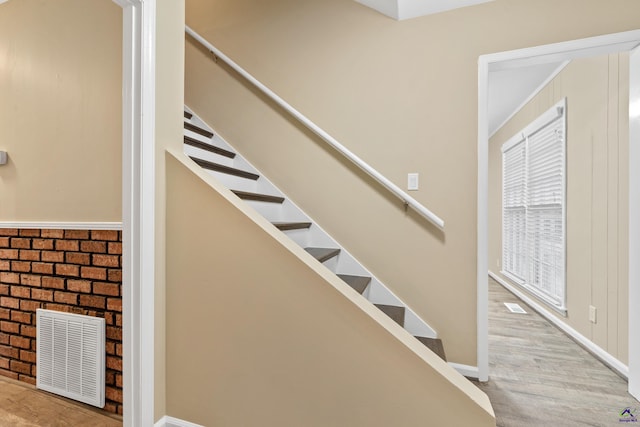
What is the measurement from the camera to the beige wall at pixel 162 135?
1395 mm

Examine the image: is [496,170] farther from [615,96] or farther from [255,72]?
[255,72]

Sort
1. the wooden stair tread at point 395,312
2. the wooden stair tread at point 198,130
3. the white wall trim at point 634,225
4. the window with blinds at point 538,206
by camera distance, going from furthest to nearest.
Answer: the window with blinds at point 538,206 → the wooden stair tread at point 198,130 → the wooden stair tread at point 395,312 → the white wall trim at point 634,225

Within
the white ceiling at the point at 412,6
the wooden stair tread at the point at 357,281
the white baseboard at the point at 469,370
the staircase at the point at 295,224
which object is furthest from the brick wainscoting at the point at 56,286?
the white ceiling at the point at 412,6

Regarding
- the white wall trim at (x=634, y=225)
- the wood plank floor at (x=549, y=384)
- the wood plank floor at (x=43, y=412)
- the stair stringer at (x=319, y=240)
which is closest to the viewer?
the wood plank floor at (x=43, y=412)

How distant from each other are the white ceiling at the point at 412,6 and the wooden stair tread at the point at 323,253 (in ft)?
5.50

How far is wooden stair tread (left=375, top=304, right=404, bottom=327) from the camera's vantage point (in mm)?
1915

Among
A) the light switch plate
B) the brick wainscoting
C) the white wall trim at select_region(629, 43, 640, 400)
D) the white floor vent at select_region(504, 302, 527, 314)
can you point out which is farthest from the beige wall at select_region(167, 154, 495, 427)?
the white floor vent at select_region(504, 302, 527, 314)

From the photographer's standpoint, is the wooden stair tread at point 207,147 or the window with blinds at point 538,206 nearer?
the wooden stair tread at point 207,147

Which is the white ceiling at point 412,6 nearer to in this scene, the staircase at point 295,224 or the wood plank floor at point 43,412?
the staircase at point 295,224

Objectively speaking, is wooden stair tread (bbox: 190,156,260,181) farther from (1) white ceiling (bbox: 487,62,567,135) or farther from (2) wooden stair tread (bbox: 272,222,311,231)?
(1) white ceiling (bbox: 487,62,567,135)

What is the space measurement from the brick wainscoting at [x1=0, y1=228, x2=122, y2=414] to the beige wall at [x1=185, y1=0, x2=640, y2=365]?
4.36 ft

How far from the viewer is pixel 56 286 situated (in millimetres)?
1744

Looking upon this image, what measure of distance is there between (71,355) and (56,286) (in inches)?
14.8

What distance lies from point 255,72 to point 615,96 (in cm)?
269
